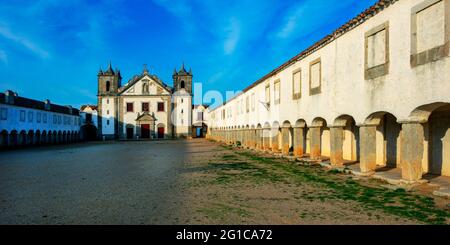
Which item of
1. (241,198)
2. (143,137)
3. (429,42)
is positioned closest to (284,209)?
(241,198)

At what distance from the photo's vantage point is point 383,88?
28.2ft

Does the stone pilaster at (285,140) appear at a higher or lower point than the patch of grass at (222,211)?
higher

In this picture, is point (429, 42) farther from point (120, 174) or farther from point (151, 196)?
point (120, 174)

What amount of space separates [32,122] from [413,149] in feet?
132

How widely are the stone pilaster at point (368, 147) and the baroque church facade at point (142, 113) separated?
1591 inches

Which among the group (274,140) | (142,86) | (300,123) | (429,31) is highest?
(142,86)

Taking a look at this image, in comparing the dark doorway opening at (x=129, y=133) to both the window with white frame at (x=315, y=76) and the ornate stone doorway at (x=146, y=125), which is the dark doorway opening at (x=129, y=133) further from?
the window with white frame at (x=315, y=76)

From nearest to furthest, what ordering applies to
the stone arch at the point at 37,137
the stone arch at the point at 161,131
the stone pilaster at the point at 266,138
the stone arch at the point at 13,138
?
the stone pilaster at the point at 266,138
the stone arch at the point at 13,138
the stone arch at the point at 37,137
the stone arch at the point at 161,131

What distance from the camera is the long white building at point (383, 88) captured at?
23.4ft

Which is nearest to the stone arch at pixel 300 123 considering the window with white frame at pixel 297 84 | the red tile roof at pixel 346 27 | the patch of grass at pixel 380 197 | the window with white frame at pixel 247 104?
the window with white frame at pixel 297 84

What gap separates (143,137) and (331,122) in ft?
133

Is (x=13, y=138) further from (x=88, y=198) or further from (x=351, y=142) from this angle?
(x=351, y=142)

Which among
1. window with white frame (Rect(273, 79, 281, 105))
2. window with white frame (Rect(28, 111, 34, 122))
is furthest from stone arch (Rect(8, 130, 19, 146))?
window with white frame (Rect(273, 79, 281, 105))

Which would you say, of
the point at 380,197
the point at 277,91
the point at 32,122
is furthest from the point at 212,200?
the point at 32,122
